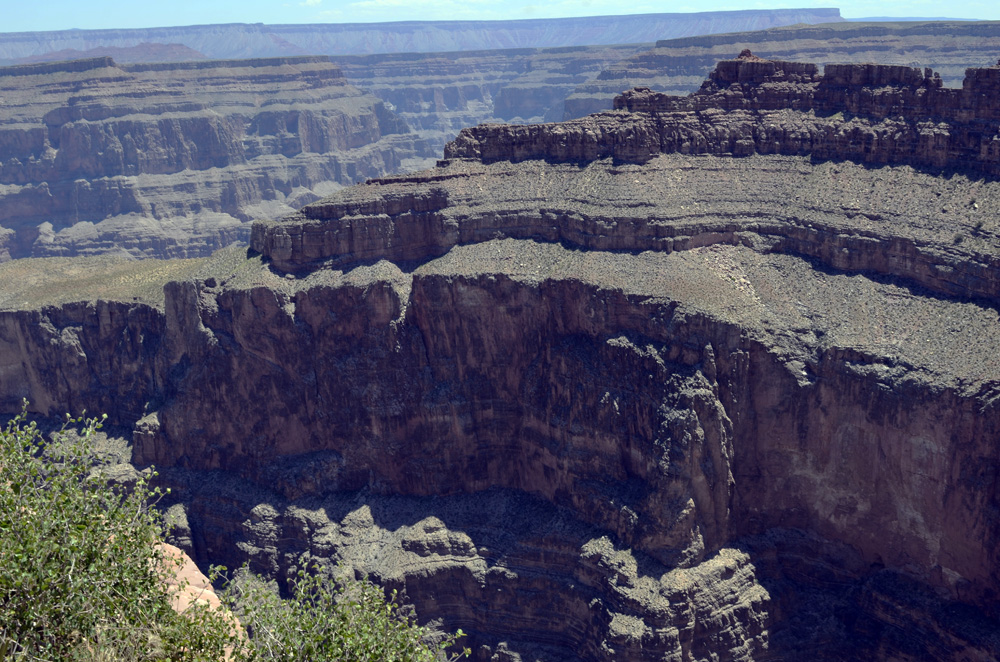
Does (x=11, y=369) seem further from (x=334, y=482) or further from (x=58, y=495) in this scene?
(x=58, y=495)

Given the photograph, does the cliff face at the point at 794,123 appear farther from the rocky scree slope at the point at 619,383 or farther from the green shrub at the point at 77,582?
the green shrub at the point at 77,582

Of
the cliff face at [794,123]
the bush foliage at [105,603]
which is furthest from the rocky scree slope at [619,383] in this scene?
the bush foliage at [105,603]

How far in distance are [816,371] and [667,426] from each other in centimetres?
866

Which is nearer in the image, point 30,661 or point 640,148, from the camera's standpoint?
point 30,661

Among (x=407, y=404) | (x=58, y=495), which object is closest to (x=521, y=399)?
(x=407, y=404)

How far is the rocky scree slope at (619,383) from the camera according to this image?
5253 cm

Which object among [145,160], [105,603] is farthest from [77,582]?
[145,160]

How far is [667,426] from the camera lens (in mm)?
54938

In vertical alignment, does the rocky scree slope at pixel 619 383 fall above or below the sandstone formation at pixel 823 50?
below

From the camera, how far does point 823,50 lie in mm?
168625

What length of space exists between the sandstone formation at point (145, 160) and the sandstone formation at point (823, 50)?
57918 mm

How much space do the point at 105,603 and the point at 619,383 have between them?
35192 millimetres

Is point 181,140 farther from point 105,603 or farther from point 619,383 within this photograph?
point 105,603

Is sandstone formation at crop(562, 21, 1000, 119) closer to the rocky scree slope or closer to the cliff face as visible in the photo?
the cliff face
